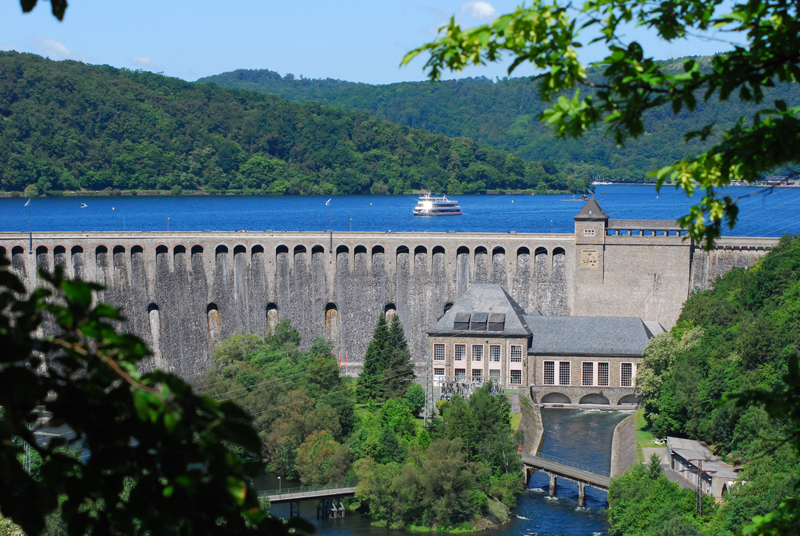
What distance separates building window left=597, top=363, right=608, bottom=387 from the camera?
72019 millimetres

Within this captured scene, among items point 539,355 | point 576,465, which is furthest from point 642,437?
point 539,355

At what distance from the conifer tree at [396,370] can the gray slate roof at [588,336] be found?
9146 millimetres

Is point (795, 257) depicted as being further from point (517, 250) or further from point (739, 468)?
point (739, 468)

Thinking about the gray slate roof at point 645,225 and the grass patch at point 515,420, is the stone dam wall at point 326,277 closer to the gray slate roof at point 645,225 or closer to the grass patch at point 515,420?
the gray slate roof at point 645,225

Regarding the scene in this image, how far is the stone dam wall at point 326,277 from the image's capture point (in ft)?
258

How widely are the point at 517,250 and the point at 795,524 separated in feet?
233

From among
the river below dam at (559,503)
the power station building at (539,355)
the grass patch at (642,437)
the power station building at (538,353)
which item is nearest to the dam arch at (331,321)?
the power station building at (538,353)

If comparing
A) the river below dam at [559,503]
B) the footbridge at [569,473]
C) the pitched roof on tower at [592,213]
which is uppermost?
the pitched roof on tower at [592,213]

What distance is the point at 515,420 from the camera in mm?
63531

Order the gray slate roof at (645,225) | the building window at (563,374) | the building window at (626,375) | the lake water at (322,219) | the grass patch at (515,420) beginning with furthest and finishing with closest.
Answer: the lake water at (322,219) → the gray slate roof at (645,225) → the building window at (563,374) → the building window at (626,375) → the grass patch at (515,420)

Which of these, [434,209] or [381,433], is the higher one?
[434,209]

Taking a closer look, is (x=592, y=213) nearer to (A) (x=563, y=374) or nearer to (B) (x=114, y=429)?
(A) (x=563, y=374)

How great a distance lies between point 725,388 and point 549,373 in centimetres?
1935

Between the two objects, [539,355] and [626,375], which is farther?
[539,355]
